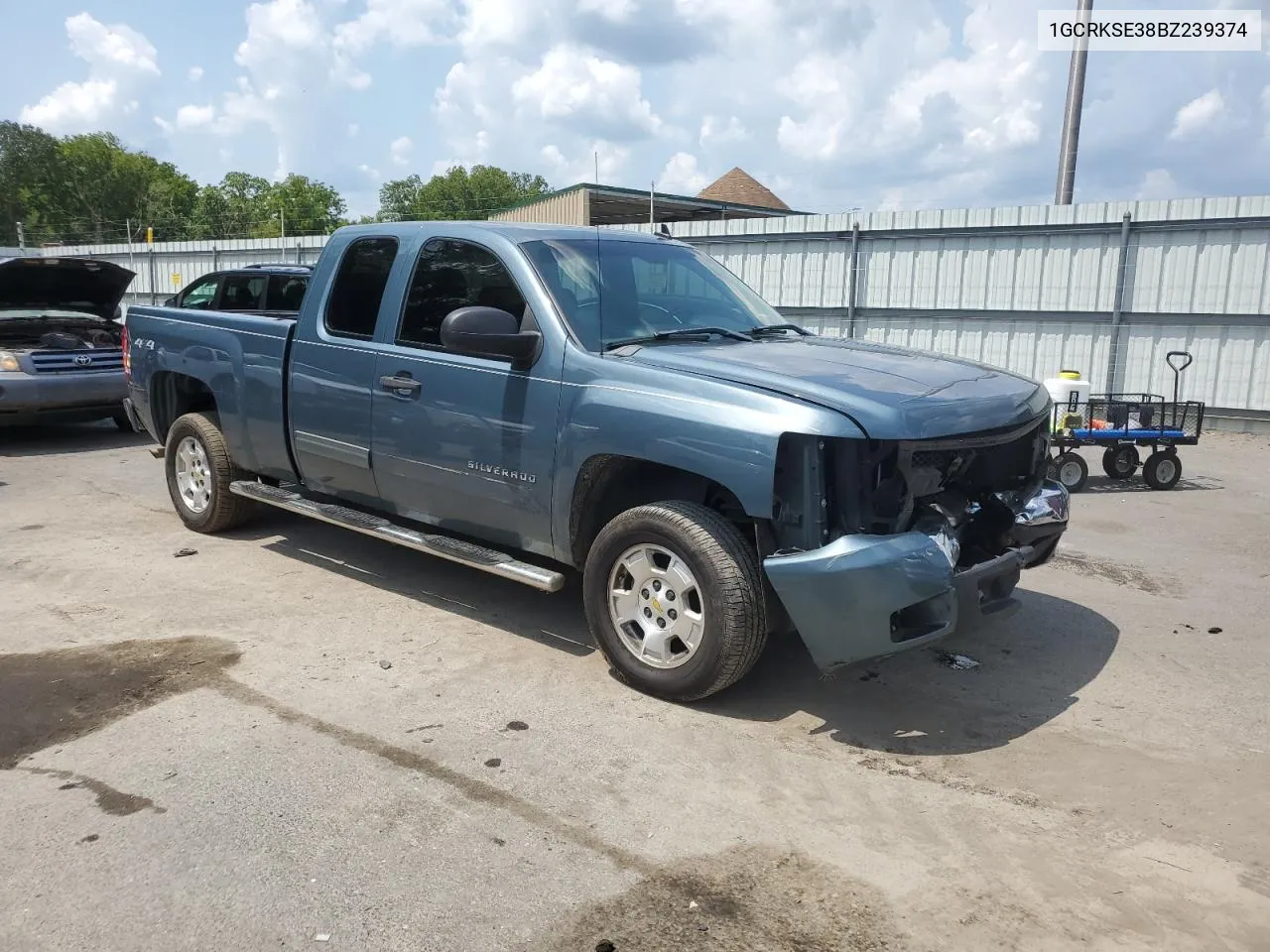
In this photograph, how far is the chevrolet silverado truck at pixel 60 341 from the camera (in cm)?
970

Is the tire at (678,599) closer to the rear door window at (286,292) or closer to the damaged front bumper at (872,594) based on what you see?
the damaged front bumper at (872,594)

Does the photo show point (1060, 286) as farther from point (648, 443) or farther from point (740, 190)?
point (740, 190)

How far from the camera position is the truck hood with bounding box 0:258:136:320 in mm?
10047

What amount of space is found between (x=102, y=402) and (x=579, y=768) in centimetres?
874

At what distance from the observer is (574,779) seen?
141 inches

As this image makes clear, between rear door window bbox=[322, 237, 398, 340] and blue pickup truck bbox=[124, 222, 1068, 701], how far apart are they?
0.02m

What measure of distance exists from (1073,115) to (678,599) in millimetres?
13841

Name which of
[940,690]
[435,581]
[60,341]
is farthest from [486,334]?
[60,341]

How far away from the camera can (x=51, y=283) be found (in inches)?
411

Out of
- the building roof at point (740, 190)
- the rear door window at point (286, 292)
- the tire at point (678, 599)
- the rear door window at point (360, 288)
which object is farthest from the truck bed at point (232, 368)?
the building roof at point (740, 190)

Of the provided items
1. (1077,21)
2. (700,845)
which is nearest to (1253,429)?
(1077,21)

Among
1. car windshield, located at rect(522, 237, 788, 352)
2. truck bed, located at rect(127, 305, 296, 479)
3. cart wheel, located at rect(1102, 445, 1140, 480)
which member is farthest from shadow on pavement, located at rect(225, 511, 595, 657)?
cart wheel, located at rect(1102, 445, 1140, 480)

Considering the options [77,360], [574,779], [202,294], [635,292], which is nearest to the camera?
[574,779]

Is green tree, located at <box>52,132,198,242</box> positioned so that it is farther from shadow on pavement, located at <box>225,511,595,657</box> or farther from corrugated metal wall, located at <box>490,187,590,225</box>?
shadow on pavement, located at <box>225,511,595,657</box>
